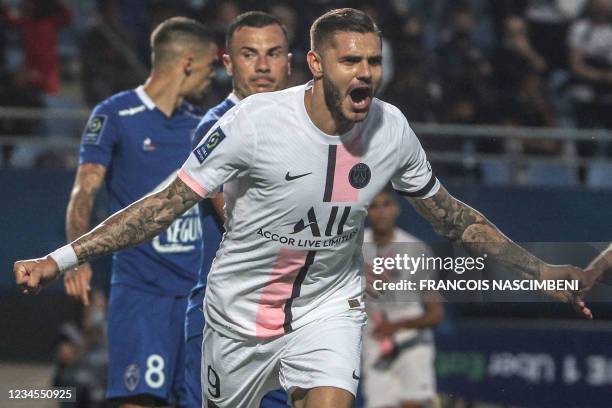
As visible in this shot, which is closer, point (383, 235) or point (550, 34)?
point (383, 235)

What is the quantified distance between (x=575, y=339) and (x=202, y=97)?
4158 mm

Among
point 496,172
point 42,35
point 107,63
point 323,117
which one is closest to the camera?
point 323,117

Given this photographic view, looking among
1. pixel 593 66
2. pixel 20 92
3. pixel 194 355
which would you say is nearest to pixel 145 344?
pixel 194 355

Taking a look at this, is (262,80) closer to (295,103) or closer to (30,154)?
(295,103)

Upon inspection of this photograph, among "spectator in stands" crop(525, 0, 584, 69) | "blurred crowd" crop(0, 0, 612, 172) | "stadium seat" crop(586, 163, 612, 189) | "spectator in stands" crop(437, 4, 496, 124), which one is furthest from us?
"spectator in stands" crop(525, 0, 584, 69)

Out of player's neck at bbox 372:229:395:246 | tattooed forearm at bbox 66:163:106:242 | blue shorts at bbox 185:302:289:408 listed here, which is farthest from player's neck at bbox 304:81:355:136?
player's neck at bbox 372:229:395:246

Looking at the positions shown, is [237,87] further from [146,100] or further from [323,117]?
[323,117]

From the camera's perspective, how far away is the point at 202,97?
809 cm

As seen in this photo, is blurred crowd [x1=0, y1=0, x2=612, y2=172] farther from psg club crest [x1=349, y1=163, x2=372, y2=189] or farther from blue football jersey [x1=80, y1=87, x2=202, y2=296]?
psg club crest [x1=349, y1=163, x2=372, y2=189]

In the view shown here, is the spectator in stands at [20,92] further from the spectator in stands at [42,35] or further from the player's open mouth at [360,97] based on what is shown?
the player's open mouth at [360,97]

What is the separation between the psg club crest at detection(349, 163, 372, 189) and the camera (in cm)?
577

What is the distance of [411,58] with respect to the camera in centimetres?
1280

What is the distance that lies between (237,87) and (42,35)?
20.8 ft

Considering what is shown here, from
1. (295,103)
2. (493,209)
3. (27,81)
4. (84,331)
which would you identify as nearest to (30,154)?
(27,81)
